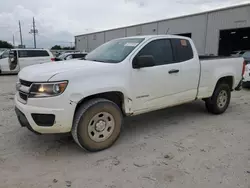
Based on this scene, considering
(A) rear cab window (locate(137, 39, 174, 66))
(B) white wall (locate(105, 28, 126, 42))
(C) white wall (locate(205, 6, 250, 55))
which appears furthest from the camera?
(B) white wall (locate(105, 28, 126, 42))

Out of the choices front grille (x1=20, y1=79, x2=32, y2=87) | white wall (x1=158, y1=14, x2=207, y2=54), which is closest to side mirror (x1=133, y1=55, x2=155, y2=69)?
front grille (x1=20, y1=79, x2=32, y2=87)

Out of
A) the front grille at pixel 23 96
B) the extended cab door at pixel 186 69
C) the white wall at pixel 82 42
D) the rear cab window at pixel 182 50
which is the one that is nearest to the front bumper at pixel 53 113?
the front grille at pixel 23 96

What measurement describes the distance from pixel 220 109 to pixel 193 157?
8.29 feet

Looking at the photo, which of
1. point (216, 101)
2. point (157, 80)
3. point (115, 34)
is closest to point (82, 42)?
point (115, 34)

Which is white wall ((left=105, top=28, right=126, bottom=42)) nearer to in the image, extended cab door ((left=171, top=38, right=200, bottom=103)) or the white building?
the white building

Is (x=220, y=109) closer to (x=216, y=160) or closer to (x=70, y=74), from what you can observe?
(x=216, y=160)

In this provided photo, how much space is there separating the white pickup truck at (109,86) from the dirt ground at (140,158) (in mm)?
402

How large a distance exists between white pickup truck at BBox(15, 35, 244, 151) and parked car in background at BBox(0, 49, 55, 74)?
11351 mm

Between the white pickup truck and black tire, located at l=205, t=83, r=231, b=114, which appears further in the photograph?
black tire, located at l=205, t=83, r=231, b=114

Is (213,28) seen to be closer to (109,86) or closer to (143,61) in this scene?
(143,61)

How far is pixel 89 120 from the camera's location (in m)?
3.22

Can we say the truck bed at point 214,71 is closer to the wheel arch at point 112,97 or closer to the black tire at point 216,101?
the black tire at point 216,101

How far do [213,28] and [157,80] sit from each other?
70.5ft

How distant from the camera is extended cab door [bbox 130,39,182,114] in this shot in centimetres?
371
